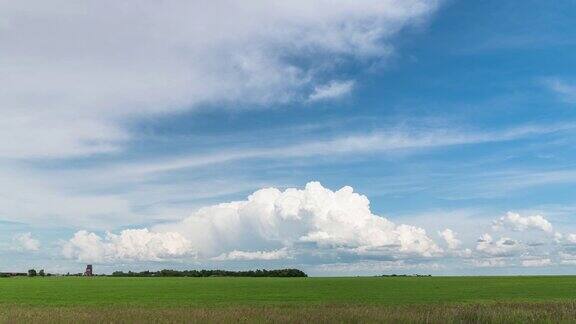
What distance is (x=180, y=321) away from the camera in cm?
2095

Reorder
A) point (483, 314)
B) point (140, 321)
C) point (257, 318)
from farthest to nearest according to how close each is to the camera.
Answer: point (483, 314), point (257, 318), point (140, 321)

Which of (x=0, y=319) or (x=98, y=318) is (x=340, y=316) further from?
(x=0, y=319)

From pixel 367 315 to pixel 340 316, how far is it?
3.66 feet

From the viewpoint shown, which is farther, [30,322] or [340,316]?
[340,316]

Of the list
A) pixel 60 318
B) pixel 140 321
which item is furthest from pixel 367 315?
pixel 60 318

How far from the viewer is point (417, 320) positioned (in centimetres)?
2122

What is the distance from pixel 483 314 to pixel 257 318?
956 centimetres

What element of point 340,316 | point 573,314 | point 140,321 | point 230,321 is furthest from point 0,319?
point 573,314

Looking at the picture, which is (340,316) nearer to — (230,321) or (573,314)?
(230,321)

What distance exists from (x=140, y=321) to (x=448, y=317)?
467 inches

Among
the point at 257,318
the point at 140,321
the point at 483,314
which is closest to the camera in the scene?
the point at 140,321

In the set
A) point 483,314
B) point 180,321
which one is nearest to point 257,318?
point 180,321

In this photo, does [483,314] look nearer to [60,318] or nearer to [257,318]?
[257,318]

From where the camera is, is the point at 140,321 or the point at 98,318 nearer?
the point at 140,321
